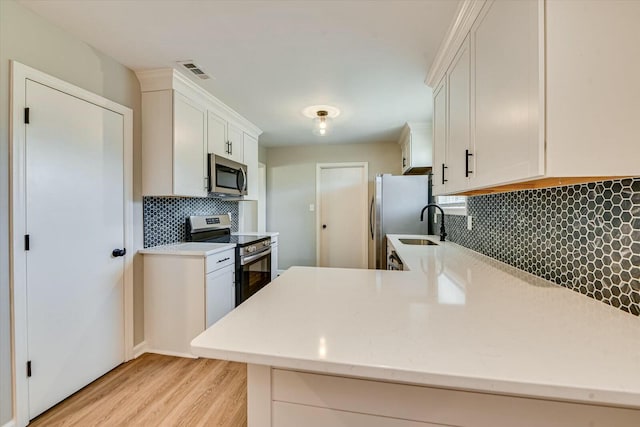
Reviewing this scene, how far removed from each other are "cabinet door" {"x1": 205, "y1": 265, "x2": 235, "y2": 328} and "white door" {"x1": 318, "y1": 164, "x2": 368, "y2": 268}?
2.33 m

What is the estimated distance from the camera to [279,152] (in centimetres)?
488

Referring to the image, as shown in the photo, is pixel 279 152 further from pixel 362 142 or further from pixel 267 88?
pixel 267 88

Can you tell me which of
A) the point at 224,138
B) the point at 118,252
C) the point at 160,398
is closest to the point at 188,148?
the point at 224,138

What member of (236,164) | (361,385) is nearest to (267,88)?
(236,164)

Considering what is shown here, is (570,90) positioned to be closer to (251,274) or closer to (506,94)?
(506,94)

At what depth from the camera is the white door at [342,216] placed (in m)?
4.66

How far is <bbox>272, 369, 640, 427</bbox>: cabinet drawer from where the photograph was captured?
61 centimetres

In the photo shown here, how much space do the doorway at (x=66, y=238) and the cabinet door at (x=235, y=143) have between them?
1.08 meters

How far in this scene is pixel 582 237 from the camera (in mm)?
1076

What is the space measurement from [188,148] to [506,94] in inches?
91.8

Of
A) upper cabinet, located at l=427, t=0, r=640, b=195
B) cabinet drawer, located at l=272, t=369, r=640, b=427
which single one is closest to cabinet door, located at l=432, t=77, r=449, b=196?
upper cabinet, located at l=427, t=0, r=640, b=195

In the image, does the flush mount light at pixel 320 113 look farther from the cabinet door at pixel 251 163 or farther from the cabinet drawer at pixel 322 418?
the cabinet drawer at pixel 322 418

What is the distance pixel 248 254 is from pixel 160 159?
46.1 inches

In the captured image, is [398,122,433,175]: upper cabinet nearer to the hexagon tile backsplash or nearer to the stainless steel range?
the hexagon tile backsplash
